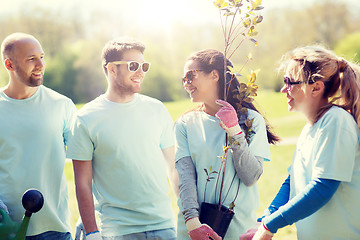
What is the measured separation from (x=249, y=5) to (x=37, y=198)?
161 centimetres

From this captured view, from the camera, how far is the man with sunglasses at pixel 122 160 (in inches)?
127

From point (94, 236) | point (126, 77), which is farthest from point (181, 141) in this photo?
point (94, 236)

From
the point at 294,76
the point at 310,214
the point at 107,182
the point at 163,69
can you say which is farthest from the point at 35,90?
the point at 163,69

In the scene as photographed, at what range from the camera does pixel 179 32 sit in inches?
1700

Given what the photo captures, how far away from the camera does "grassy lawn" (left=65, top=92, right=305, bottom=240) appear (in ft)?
24.4

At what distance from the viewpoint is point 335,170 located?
2309 mm

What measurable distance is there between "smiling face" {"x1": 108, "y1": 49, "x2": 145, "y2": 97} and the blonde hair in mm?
1257

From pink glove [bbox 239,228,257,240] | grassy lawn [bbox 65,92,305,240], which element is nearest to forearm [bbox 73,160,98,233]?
grassy lawn [bbox 65,92,305,240]

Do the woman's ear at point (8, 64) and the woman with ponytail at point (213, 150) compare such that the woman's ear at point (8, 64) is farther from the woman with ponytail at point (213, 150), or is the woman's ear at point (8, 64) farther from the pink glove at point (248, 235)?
the pink glove at point (248, 235)

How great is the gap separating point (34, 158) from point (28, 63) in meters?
0.67

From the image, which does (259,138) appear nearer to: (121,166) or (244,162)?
(244,162)

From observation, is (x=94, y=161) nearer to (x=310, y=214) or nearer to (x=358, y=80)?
(x=310, y=214)

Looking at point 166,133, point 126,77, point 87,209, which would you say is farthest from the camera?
point 166,133

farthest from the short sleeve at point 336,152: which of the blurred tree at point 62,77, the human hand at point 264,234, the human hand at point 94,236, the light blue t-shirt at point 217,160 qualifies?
the blurred tree at point 62,77
